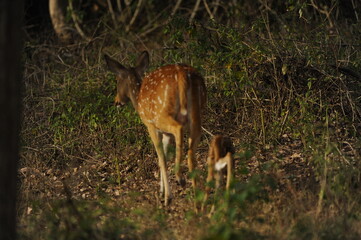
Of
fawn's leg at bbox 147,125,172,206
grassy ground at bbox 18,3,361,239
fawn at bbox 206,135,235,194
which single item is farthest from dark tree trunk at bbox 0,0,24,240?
fawn's leg at bbox 147,125,172,206

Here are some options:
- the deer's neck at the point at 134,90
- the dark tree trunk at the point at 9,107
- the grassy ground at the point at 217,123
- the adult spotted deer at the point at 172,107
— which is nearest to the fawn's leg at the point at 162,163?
the adult spotted deer at the point at 172,107

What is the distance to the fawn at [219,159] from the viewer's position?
22.1ft

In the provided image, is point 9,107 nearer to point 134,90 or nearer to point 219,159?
point 219,159

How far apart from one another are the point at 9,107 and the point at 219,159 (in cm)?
257

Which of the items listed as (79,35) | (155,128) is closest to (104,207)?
(155,128)

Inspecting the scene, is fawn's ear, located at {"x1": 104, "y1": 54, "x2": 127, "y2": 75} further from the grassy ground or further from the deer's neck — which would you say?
the grassy ground

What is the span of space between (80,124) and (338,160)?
12.9 ft

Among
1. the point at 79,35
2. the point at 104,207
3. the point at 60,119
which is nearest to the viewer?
the point at 104,207

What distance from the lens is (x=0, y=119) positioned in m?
4.99

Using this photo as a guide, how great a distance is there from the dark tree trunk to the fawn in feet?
7.26

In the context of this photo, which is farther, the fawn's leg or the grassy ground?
the fawn's leg

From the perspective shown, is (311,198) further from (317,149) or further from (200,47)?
(200,47)

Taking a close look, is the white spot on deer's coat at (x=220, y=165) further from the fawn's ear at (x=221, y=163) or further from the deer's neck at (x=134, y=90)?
the deer's neck at (x=134, y=90)

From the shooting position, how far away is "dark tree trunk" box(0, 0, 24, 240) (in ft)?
16.3
